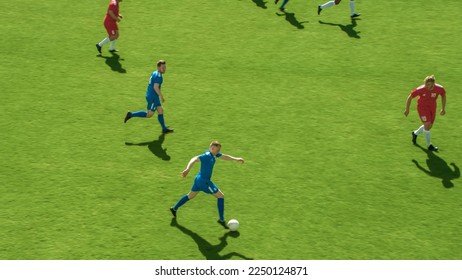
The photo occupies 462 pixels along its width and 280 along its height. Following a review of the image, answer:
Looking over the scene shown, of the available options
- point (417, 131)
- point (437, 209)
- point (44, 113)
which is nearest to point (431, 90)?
point (417, 131)

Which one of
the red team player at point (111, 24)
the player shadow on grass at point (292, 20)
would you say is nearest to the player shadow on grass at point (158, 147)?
the red team player at point (111, 24)

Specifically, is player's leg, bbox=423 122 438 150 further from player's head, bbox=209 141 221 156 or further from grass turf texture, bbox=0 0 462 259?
player's head, bbox=209 141 221 156

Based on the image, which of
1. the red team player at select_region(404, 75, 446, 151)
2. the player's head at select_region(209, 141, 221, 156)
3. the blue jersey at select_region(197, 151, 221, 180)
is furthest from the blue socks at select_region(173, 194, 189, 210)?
the red team player at select_region(404, 75, 446, 151)

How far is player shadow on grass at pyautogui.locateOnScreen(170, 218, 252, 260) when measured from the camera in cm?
1270

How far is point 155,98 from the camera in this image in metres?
16.6

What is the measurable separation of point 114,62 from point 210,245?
924 centimetres

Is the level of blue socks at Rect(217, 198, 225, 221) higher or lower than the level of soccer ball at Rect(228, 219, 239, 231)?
higher

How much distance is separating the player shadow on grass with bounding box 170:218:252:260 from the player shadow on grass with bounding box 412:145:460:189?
17.5 feet

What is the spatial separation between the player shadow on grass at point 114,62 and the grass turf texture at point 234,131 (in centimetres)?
6

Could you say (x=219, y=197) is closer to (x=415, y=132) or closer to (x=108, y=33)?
(x=415, y=132)

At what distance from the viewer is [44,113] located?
17.5 m

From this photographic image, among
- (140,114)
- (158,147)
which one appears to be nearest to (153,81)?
(140,114)

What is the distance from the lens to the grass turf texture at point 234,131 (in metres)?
13.3

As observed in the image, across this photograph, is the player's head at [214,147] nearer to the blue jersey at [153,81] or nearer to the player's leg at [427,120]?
the blue jersey at [153,81]
